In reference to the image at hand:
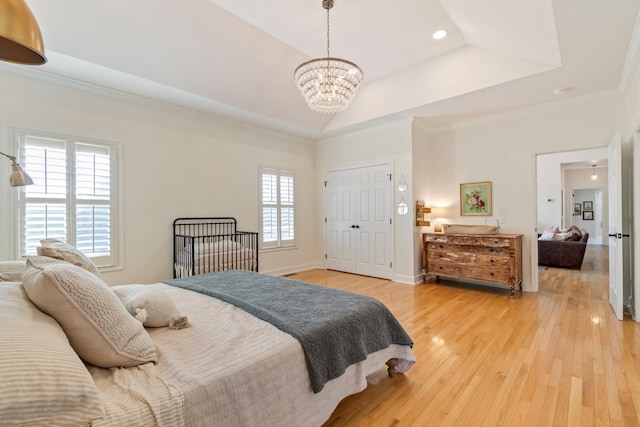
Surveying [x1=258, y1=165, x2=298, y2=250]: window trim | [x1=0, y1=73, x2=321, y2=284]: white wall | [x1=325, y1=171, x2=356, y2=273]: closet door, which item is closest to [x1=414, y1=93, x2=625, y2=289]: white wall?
[x1=325, y1=171, x2=356, y2=273]: closet door

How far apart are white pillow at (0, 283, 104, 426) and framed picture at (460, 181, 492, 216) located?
17.3 ft

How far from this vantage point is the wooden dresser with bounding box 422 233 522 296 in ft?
13.8

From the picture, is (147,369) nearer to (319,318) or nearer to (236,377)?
(236,377)

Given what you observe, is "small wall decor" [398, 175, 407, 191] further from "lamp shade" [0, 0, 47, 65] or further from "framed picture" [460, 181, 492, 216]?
"lamp shade" [0, 0, 47, 65]

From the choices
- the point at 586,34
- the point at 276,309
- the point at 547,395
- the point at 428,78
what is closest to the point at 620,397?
the point at 547,395

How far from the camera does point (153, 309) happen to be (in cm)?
158

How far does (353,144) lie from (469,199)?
233 cm

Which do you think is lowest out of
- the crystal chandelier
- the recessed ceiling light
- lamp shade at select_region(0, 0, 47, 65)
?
lamp shade at select_region(0, 0, 47, 65)

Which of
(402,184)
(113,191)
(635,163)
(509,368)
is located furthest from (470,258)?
(113,191)

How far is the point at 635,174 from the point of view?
325 cm

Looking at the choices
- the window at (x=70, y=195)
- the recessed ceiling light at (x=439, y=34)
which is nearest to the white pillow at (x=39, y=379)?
the window at (x=70, y=195)

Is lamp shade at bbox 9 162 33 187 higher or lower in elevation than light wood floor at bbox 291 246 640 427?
higher

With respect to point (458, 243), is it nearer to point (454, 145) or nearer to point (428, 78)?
point (454, 145)

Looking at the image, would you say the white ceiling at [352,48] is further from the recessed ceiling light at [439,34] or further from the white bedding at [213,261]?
the white bedding at [213,261]
